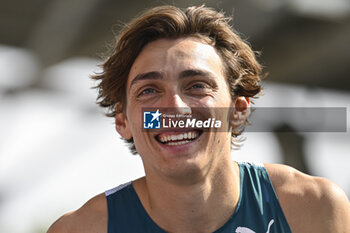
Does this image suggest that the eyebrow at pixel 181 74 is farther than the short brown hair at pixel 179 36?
No

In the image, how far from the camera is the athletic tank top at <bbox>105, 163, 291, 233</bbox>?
515 cm

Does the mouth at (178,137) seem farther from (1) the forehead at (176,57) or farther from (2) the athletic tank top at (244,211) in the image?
(2) the athletic tank top at (244,211)

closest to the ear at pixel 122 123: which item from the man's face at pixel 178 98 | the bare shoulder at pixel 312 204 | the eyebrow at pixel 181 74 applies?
the man's face at pixel 178 98

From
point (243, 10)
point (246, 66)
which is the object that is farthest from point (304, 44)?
point (246, 66)

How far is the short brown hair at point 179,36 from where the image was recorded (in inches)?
206

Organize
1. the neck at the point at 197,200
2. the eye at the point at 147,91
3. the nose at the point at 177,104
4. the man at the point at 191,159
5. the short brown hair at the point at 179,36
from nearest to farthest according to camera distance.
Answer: the nose at the point at 177,104
the man at the point at 191,159
the eye at the point at 147,91
the neck at the point at 197,200
the short brown hair at the point at 179,36

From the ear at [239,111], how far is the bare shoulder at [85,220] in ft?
4.32

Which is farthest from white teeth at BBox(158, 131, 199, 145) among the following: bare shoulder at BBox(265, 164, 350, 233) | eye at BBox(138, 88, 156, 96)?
bare shoulder at BBox(265, 164, 350, 233)

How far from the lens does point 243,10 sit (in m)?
11.6

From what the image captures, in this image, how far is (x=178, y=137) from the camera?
15.6 ft

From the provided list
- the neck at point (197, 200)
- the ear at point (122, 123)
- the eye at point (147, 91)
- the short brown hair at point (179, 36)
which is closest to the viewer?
the eye at point (147, 91)

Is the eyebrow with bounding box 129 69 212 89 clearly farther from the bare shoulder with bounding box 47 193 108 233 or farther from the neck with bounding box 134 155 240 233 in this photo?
the bare shoulder with bounding box 47 193 108 233

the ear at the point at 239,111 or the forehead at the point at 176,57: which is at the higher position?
the forehead at the point at 176,57

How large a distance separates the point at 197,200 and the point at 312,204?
935mm
